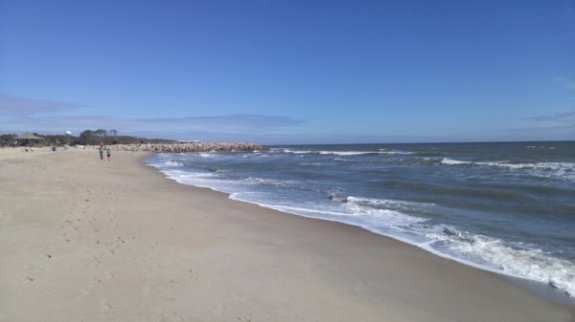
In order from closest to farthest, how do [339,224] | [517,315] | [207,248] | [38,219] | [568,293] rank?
[517,315] < [568,293] < [207,248] < [38,219] < [339,224]

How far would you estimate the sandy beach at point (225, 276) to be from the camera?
14.0 ft

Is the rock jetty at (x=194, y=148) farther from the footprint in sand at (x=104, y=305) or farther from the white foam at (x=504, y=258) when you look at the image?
the footprint in sand at (x=104, y=305)

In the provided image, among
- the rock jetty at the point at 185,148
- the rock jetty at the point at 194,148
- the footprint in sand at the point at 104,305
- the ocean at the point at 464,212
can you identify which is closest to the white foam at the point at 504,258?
the ocean at the point at 464,212

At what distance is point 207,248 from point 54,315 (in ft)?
10.1

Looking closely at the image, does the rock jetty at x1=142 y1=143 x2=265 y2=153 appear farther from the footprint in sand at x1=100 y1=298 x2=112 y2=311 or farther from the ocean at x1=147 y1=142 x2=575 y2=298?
the footprint in sand at x1=100 y1=298 x2=112 y2=311

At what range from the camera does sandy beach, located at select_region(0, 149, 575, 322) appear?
14.0 feet

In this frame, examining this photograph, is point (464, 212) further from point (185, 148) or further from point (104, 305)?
point (185, 148)

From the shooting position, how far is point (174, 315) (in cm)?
404

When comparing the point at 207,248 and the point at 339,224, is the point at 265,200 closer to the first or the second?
the point at 339,224

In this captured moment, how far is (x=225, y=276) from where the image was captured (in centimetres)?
539

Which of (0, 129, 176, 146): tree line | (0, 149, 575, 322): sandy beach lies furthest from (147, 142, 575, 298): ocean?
(0, 129, 176, 146): tree line

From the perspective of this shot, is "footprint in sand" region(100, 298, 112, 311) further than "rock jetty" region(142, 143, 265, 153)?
No

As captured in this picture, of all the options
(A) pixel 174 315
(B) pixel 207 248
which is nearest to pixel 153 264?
(B) pixel 207 248

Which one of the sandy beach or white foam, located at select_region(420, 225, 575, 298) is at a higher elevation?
the sandy beach
